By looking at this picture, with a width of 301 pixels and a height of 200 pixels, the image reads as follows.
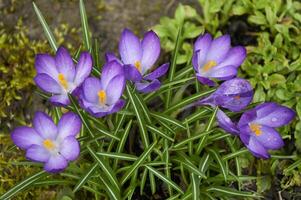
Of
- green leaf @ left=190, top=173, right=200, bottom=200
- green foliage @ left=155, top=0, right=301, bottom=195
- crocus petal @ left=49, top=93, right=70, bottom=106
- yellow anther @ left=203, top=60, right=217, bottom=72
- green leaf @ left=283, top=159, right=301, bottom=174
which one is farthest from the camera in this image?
green foliage @ left=155, top=0, right=301, bottom=195

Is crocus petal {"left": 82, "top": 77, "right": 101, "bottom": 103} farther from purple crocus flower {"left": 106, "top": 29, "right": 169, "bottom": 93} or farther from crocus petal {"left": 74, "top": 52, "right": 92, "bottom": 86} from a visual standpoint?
purple crocus flower {"left": 106, "top": 29, "right": 169, "bottom": 93}

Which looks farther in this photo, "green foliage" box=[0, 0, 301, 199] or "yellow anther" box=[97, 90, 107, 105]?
"green foliage" box=[0, 0, 301, 199]

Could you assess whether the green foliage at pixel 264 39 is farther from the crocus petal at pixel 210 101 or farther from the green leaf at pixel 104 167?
the green leaf at pixel 104 167

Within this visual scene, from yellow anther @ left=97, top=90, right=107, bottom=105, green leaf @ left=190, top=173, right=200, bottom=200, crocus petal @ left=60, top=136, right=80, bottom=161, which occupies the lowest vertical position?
green leaf @ left=190, top=173, right=200, bottom=200

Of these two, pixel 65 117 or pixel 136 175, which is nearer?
pixel 65 117

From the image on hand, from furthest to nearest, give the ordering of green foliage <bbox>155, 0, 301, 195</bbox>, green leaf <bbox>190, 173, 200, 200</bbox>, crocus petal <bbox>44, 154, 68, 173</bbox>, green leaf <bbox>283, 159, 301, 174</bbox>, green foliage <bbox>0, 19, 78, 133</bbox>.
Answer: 1. green foliage <bbox>0, 19, 78, 133</bbox>
2. green foliage <bbox>155, 0, 301, 195</bbox>
3. green leaf <bbox>283, 159, 301, 174</bbox>
4. green leaf <bbox>190, 173, 200, 200</bbox>
5. crocus petal <bbox>44, 154, 68, 173</bbox>

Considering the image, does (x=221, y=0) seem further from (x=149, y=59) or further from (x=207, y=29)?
(x=149, y=59)

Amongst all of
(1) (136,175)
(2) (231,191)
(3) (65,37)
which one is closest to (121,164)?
(1) (136,175)

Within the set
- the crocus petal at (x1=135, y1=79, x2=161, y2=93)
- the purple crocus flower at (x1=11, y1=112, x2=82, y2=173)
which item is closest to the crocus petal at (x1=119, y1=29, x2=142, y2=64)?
the crocus petal at (x1=135, y1=79, x2=161, y2=93)
